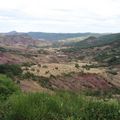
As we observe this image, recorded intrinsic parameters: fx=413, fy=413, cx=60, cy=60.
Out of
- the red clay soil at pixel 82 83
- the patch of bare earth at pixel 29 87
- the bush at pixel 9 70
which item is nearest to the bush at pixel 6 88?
the patch of bare earth at pixel 29 87

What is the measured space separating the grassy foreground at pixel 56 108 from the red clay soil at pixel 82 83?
22.1m

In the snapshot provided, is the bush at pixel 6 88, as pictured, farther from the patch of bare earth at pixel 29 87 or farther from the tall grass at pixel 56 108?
the patch of bare earth at pixel 29 87

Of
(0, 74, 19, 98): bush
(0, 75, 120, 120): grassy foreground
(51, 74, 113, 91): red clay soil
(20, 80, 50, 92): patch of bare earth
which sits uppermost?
(0, 75, 120, 120): grassy foreground

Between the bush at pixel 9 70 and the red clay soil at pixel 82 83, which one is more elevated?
the bush at pixel 9 70

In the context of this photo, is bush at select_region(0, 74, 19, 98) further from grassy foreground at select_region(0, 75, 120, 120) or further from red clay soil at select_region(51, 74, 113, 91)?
red clay soil at select_region(51, 74, 113, 91)

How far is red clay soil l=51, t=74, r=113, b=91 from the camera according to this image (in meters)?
35.0

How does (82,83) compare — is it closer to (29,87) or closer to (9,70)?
(9,70)

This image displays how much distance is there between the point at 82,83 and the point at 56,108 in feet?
86.8

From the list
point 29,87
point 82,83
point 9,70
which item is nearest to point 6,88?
point 29,87

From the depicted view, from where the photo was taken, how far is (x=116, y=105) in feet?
37.3

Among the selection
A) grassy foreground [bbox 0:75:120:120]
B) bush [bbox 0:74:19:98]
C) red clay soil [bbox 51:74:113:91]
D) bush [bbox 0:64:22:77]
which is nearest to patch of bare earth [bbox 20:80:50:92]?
bush [bbox 0:64:22:77]

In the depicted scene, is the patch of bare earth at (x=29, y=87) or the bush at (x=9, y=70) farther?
the bush at (x=9, y=70)

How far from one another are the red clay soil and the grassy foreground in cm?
2205

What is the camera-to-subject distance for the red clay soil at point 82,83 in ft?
115
